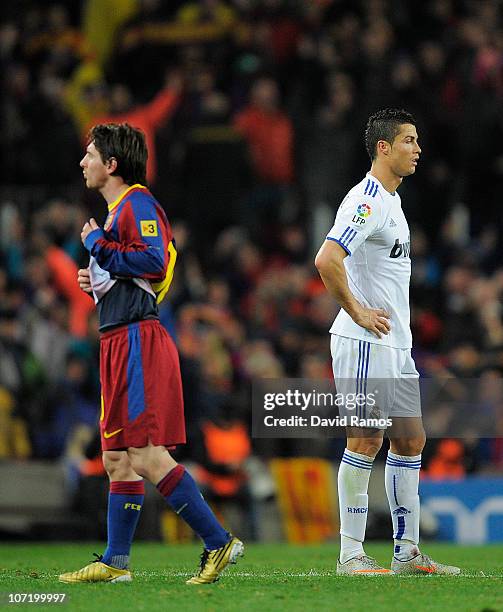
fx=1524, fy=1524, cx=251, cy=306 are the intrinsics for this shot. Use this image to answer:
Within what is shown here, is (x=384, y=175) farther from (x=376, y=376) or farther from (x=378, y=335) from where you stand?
(x=376, y=376)

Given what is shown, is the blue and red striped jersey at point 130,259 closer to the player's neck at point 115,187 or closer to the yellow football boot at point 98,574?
the player's neck at point 115,187

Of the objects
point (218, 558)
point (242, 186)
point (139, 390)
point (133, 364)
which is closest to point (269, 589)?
point (218, 558)

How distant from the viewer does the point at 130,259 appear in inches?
284

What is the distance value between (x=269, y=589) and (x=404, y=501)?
122 cm

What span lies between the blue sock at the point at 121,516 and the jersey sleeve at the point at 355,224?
168 cm

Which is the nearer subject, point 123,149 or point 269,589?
point 269,589

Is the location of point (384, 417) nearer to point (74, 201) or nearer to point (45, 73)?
point (74, 201)

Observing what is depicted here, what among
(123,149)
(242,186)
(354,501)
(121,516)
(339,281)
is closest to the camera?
(121,516)

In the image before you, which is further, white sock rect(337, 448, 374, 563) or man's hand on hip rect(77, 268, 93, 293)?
white sock rect(337, 448, 374, 563)

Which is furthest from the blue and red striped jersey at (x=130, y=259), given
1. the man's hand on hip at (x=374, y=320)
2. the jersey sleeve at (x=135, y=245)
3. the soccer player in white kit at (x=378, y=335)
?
the man's hand on hip at (x=374, y=320)

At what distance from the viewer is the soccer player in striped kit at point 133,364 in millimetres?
7188

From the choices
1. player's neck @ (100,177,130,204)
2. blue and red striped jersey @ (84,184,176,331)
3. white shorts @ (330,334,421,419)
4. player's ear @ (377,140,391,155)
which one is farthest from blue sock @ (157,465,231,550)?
player's ear @ (377,140,391,155)

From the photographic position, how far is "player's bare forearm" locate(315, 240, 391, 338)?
26.1ft

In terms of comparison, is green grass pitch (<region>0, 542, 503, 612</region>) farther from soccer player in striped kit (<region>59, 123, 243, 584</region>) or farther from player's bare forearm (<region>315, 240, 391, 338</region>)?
player's bare forearm (<region>315, 240, 391, 338</region>)
